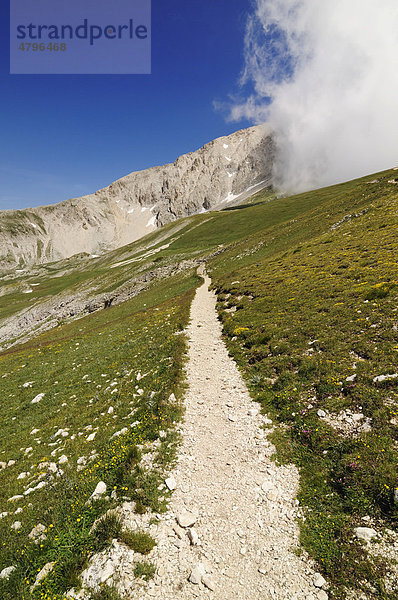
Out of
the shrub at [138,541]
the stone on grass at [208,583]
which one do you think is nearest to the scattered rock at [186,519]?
the shrub at [138,541]

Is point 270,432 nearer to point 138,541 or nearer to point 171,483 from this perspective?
point 171,483

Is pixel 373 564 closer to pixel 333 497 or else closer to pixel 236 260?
pixel 333 497

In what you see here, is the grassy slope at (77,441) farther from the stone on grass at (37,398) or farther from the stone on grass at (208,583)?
the stone on grass at (208,583)

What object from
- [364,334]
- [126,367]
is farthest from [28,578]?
[364,334]

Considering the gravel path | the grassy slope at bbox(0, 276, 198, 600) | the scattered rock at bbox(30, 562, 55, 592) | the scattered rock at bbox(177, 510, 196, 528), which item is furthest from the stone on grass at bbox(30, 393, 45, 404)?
the scattered rock at bbox(177, 510, 196, 528)

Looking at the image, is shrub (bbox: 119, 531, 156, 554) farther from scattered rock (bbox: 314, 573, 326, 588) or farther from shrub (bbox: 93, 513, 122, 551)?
scattered rock (bbox: 314, 573, 326, 588)

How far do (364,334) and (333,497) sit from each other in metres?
9.14

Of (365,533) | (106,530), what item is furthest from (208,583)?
(365,533)

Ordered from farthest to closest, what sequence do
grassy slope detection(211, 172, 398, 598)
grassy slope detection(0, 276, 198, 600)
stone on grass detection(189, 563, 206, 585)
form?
1. grassy slope detection(0, 276, 198, 600)
2. grassy slope detection(211, 172, 398, 598)
3. stone on grass detection(189, 563, 206, 585)

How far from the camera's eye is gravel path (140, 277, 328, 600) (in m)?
6.16

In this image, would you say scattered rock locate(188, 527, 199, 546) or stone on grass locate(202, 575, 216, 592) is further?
scattered rock locate(188, 527, 199, 546)

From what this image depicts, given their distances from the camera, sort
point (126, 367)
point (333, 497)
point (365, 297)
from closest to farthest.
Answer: point (333, 497) → point (365, 297) → point (126, 367)

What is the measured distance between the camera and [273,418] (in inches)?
440

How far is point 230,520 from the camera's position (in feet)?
25.1
